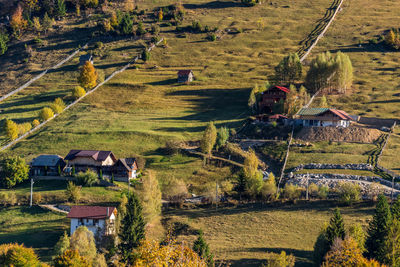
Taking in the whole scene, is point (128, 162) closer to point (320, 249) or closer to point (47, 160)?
point (47, 160)

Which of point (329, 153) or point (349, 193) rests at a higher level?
point (329, 153)

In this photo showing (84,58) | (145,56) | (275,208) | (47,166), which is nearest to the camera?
(275,208)

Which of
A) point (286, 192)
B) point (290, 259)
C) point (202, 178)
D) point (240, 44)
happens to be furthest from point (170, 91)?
point (290, 259)

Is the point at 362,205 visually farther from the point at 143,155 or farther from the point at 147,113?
the point at 147,113

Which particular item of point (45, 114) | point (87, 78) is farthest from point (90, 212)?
point (87, 78)

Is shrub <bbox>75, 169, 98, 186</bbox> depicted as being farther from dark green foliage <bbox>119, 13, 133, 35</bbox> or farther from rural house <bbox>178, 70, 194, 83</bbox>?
dark green foliage <bbox>119, 13, 133, 35</bbox>

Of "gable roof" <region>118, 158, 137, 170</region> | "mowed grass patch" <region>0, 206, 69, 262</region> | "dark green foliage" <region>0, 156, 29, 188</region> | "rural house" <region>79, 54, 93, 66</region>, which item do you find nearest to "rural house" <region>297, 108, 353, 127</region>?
"gable roof" <region>118, 158, 137, 170</region>

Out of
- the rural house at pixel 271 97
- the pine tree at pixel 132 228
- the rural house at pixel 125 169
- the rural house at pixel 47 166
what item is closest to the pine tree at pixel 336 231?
Answer: the pine tree at pixel 132 228
